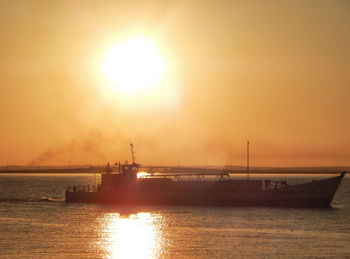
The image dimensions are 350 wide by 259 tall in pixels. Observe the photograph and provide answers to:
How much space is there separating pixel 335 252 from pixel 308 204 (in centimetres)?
4602

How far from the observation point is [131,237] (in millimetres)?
58344

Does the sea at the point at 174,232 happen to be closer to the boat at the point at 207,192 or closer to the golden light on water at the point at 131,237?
the golden light on water at the point at 131,237

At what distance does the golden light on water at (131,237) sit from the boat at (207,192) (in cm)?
1899

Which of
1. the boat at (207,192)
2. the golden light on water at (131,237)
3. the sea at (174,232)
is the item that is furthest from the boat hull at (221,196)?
the golden light on water at (131,237)

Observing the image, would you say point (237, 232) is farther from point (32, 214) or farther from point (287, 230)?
point (32, 214)

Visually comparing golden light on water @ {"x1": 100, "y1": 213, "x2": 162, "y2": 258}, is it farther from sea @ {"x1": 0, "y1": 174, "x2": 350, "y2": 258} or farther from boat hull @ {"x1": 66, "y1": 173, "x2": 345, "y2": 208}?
boat hull @ {"x1": 66, "y1": 173, "x2": 345, "y2": 208}

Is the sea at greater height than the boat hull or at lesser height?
lesser

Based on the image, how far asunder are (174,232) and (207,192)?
37381mm

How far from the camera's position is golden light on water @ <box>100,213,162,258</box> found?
162 feet

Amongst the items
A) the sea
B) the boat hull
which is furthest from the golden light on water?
the boat hull

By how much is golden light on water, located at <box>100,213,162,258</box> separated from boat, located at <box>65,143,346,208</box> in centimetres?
1899

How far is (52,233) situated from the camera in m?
61.4

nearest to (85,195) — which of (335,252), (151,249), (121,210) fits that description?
(121,210)

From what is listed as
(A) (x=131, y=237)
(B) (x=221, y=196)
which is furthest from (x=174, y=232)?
(B) (x=221, y=196)
